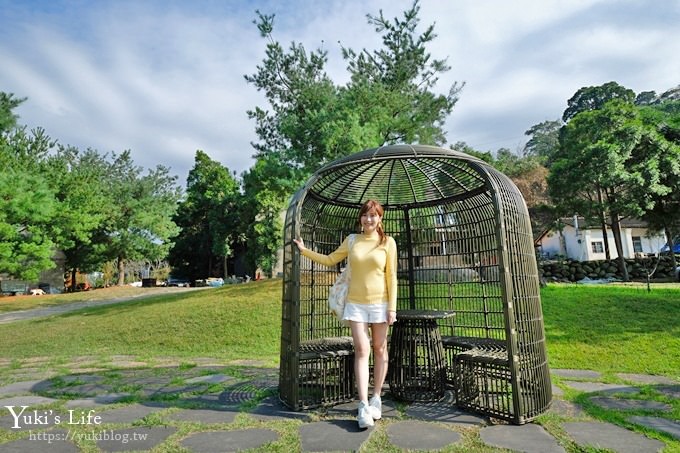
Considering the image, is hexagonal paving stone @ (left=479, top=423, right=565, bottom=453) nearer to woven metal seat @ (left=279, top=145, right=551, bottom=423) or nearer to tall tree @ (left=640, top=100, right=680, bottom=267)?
woven metal seat @ (left=279, top=145, right=551, bottom=423)

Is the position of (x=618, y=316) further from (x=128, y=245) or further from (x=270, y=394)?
(x=128, y=245)

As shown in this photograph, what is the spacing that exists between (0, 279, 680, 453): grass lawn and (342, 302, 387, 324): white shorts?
736 mm

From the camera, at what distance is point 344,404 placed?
3.45m

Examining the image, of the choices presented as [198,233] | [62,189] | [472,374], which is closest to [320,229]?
[472,374]

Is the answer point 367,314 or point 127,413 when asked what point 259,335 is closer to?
point 127,413

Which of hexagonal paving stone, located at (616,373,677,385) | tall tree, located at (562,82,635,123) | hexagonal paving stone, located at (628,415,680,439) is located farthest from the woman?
tall tree, located at (562,82,635,123)

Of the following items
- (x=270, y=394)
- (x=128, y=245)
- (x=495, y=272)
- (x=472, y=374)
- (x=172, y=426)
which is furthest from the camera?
(x=128, y=245)

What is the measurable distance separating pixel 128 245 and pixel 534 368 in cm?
2303

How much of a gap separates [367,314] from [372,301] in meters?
0.10

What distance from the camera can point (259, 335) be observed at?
7570 mm

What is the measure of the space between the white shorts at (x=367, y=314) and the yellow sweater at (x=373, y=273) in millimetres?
37

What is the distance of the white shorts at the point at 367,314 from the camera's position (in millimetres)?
3053

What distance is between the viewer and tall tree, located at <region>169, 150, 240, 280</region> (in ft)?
90.8

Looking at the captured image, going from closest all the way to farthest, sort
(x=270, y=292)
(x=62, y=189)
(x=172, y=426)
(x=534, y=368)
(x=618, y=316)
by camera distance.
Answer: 1. (x=172, y=426)
2. (x=534, y=368)
3. (x=618, y=316)
4. (x=270, y=292)
5. (x=62, y=189)
